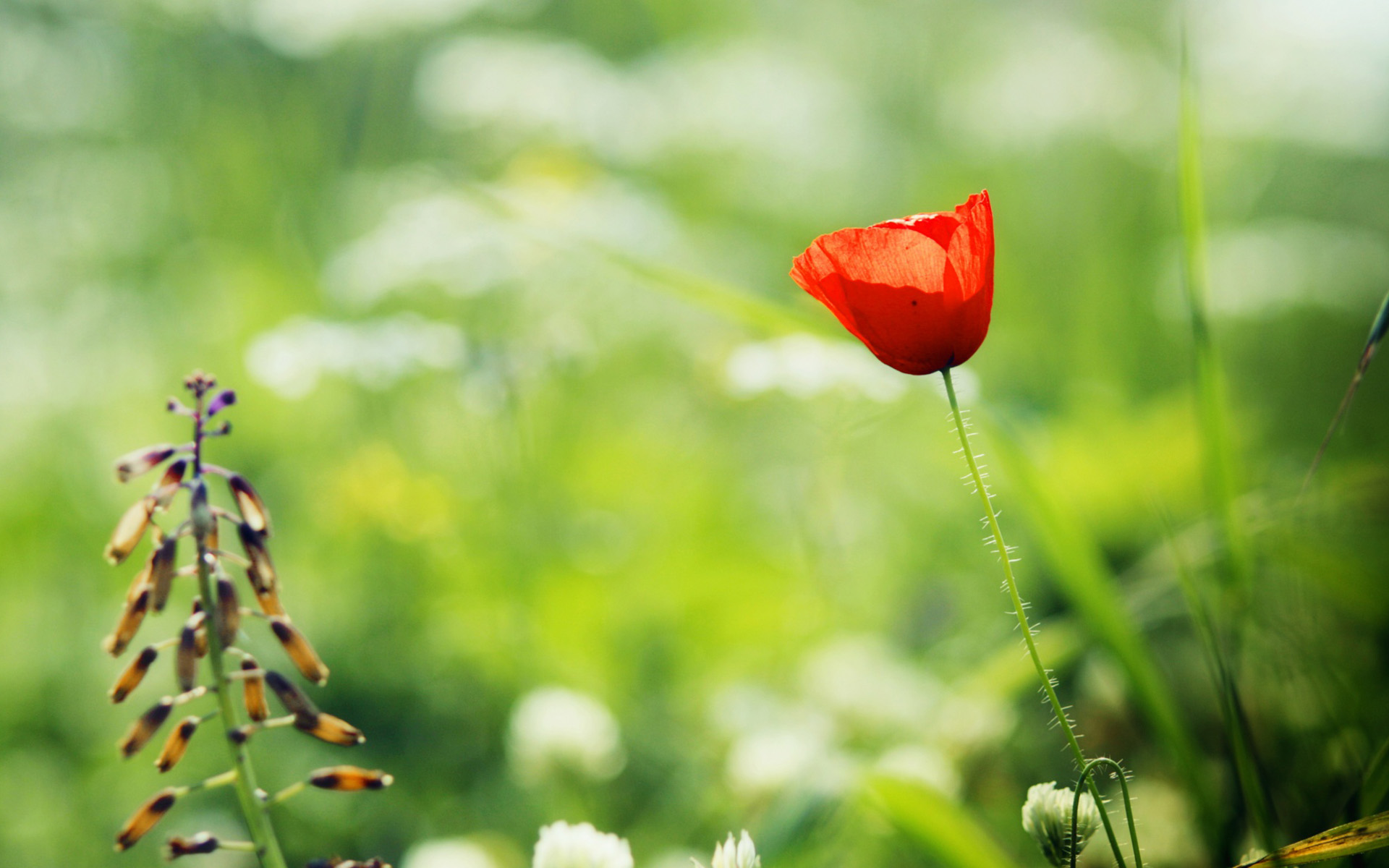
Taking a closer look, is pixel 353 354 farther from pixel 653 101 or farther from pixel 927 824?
pixel 653 101

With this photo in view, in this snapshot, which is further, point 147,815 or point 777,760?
point 777,760

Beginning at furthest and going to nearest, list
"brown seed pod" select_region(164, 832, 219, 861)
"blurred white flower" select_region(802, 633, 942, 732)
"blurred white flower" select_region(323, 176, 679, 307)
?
"blurred white flower" select_region(323, 176, 679, 307), "blurred white flower" select_region(802, 633, 942, 732), "brown seed pod" select_region(164, 832, 219, 861)

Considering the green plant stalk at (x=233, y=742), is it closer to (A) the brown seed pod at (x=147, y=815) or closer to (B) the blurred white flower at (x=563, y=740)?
(A) the brown seed pod at (x=147, y=815)

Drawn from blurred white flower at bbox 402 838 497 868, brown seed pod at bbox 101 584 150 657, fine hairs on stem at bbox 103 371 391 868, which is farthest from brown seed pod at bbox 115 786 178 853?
blurred white flower at bbox 402 838 497 868

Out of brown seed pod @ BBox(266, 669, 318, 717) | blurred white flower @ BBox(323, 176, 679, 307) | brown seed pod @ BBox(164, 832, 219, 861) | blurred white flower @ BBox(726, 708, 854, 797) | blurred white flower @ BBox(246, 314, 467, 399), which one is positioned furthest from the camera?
blurred white flower @ BBox(323, 176, 679, 307)

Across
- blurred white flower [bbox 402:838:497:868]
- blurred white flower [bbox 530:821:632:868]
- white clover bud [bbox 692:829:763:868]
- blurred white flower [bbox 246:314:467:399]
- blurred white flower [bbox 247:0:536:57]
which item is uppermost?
blurred white flower [bbox 247:0:536:57]

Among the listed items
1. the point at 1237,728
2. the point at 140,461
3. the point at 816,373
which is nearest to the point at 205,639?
the point at 140,461

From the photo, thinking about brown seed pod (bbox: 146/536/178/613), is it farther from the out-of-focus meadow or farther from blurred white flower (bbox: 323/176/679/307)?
blurred white flower (bbox: 323/176/679/307)
